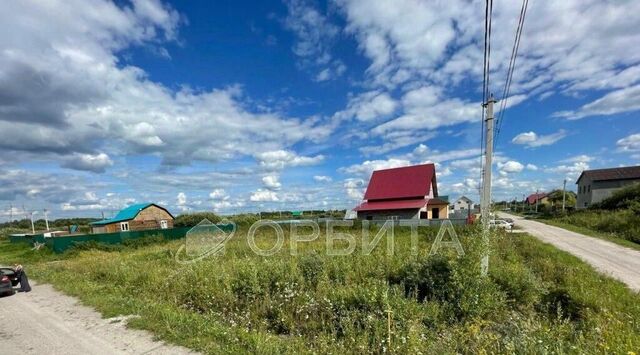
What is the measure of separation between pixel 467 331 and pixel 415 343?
51.4 inches

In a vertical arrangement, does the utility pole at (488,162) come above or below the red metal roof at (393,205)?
above

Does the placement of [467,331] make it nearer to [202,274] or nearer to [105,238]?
[202,274]

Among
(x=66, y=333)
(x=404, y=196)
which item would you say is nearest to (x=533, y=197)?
(x=404, y=196)

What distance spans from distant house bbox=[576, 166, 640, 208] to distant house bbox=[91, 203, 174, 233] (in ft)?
174

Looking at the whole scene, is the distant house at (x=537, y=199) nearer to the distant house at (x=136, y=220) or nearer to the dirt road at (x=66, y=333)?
the distant house at (x=136, y=220)

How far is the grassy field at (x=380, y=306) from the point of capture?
171 inches

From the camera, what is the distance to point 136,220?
37844 millimetres

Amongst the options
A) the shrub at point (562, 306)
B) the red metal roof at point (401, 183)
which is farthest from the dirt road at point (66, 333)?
the red metal roof at point (401, 183)

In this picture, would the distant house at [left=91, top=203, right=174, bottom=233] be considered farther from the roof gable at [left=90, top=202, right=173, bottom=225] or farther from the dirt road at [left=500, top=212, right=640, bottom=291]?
the dirt road at [left=500, top=212, right=640, bottom=291]

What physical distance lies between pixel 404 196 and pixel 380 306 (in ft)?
78.7

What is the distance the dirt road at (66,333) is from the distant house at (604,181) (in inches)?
1917

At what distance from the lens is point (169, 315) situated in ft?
18.0

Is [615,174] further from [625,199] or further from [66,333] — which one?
[66,333]

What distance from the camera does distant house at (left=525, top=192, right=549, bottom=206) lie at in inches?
2743
